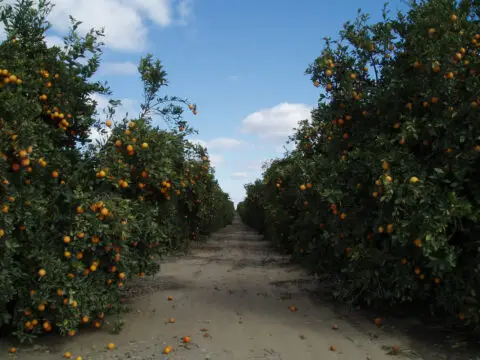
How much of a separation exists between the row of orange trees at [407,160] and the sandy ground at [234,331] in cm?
60

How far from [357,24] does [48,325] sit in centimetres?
594

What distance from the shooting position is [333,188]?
5.73 m

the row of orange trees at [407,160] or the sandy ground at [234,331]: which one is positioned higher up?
the row of orange trees at [407,160]

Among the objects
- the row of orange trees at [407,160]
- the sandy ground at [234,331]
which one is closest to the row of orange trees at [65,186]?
the sandy ground at [234,331]

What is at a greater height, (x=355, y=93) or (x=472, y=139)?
(x=355, y=93)

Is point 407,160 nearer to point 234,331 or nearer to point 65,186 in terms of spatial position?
point 234,331

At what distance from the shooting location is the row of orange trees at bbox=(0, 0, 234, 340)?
173 inches

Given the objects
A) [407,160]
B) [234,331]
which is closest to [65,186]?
[234,331]

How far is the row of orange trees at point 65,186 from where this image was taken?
4.38 meters

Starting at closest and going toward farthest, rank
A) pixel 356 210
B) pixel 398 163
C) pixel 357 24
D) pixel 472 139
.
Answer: pixel 472 139 < pixel 398 163 < pixel 356 210 < pixel 357 24

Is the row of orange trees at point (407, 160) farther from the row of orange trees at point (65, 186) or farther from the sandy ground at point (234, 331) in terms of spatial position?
the row of orange trees at point (65, 186)

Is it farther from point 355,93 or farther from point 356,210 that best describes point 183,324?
point 355,93

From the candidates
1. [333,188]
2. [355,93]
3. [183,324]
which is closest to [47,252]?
[183,324]

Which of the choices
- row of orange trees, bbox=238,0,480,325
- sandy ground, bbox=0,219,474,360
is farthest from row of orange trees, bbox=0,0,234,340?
row of orange trees, bbox=238,0,480,325
